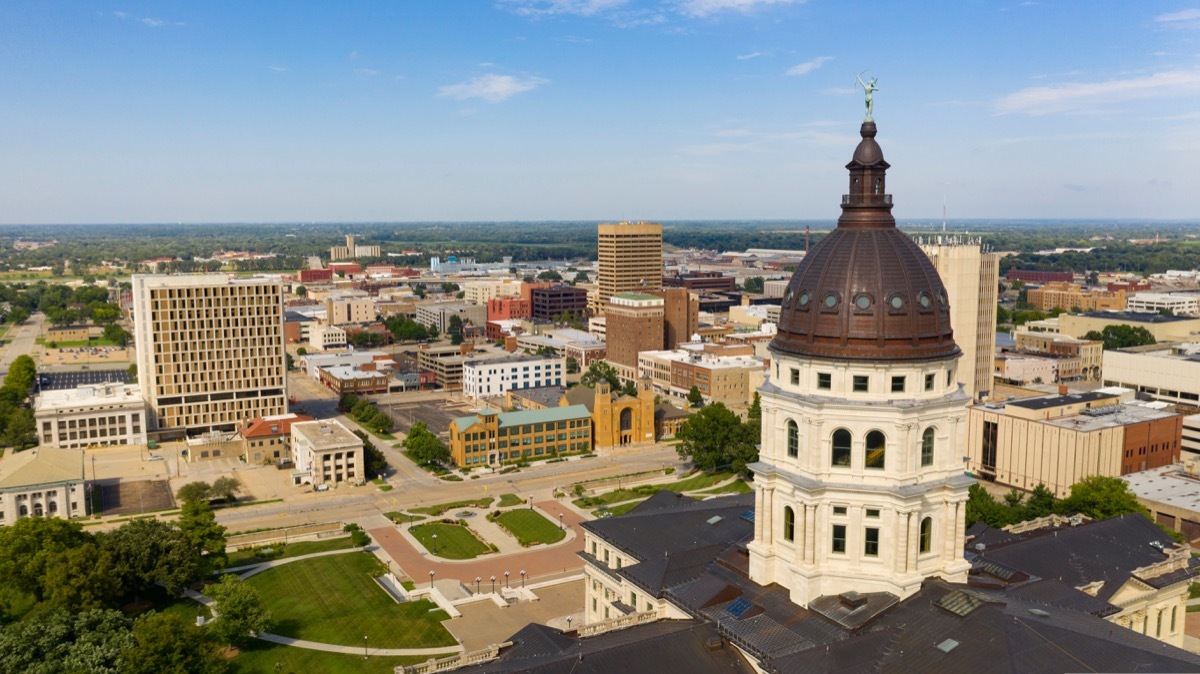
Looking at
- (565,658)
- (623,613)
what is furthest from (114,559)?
(565,658)

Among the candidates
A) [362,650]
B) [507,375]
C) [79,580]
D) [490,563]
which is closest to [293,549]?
[490,563]

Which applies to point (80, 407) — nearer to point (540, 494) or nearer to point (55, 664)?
point (540, 494)

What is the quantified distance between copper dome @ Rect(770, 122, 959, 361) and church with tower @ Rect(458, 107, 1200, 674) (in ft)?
0.25

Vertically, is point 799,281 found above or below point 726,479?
above

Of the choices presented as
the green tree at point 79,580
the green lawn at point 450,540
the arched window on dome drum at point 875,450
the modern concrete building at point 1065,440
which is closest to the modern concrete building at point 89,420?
the green lawn at point 450,540

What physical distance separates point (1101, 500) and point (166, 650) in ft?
272

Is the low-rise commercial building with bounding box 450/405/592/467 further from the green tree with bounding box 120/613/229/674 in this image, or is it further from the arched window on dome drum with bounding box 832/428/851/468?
the arched window on dome drum with bounding box 832/428/851/468

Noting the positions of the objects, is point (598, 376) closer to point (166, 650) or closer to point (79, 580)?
point (79, 580)

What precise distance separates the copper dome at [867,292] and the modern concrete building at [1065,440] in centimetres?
6714

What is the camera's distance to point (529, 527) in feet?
335

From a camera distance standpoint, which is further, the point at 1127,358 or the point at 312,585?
the point at 1127,358

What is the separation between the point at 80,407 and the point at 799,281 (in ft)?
431

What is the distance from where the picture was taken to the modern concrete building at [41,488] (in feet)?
340

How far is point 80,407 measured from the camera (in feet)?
462
